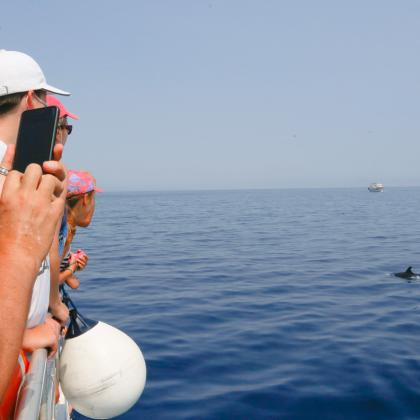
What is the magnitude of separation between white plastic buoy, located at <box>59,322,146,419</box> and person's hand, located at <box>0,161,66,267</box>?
7.12 ft

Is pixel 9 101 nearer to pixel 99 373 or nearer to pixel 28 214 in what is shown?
pixel 28 214

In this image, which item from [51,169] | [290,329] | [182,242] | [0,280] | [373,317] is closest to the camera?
[0,280]

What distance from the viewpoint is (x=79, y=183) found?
504 cm

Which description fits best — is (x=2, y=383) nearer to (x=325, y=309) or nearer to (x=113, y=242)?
(x=325, y=309)

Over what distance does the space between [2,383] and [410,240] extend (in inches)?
1090

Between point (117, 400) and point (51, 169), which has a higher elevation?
point (51, 169)

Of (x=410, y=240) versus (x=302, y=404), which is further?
(x=410, y=240)

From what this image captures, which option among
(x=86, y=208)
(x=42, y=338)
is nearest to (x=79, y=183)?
(x=86, y=208)

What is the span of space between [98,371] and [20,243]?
2.25 m

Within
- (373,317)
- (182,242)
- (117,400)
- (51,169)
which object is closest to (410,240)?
(182,242)

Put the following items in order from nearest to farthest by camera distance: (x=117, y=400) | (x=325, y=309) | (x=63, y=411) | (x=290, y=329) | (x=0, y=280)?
(x=0, y=280) → (x=63, y=411) → (x=117, y=400) → (x=290, y=329) → (x=325, y=309)

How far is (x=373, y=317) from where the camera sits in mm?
10914

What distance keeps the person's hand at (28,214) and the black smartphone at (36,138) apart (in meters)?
0.22

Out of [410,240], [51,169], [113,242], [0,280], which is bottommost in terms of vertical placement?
[113,242]
